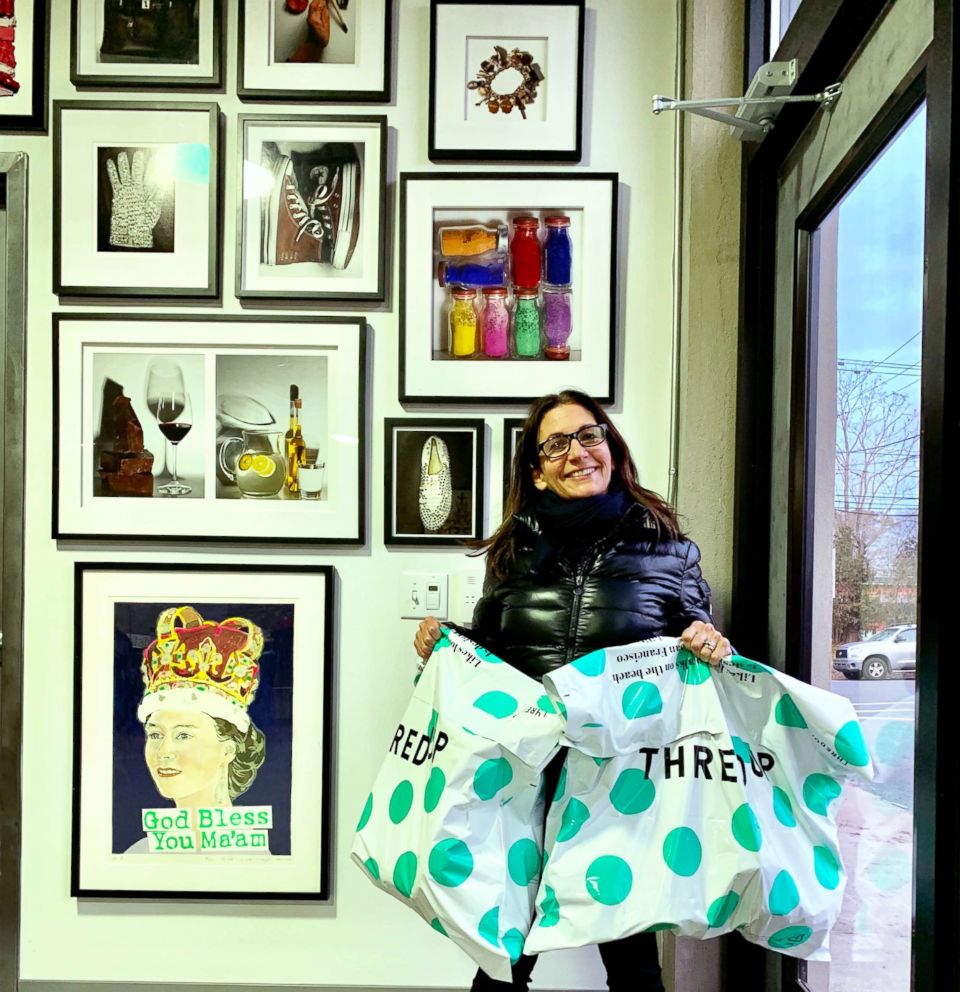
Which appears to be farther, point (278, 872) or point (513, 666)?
point (278, 872)

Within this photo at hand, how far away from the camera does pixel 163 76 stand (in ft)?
6.53

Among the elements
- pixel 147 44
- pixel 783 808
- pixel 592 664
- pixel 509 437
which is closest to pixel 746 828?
pixel 783 808

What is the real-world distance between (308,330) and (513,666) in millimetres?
908

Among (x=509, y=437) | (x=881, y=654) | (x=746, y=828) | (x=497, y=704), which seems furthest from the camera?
(x=509, y=437)

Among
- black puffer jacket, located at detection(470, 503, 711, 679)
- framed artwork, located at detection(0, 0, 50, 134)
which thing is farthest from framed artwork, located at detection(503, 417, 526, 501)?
framed artwork, located at detection(0, 0, 50, 134)

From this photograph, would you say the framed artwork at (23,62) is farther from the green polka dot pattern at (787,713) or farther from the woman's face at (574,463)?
the green polka dot pattern at (787,713)

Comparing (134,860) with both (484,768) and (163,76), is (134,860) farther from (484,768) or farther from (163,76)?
(163,76)

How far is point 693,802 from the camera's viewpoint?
135 cm

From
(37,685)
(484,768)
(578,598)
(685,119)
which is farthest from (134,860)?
(685,119)

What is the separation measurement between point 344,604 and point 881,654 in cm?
116

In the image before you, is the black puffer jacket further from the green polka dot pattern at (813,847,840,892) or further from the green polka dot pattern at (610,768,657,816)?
the green polka dot pattern at (813,847,840,892)

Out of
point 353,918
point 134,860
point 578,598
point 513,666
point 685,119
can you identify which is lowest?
point 353,918

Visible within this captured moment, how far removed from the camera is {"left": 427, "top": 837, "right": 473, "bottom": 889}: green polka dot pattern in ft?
4.42

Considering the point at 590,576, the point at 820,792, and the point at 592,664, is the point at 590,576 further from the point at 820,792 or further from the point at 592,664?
the point at 820,792
